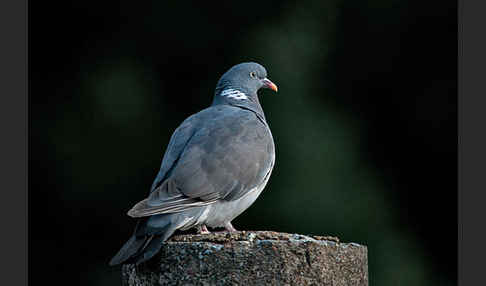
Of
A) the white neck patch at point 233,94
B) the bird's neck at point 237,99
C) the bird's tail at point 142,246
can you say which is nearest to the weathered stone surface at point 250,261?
the bird's tail at point 142,246

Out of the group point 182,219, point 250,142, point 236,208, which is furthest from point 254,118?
point 182,219

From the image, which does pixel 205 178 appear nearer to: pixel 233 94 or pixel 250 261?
pixel 250 261

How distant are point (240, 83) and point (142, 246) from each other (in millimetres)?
2103

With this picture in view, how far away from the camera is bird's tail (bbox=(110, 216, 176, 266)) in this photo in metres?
3.19

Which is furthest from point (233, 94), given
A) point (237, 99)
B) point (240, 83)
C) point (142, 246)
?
point (142, 246)

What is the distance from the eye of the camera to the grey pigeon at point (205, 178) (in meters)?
3.36

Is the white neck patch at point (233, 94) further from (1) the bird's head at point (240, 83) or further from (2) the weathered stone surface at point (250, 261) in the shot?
(2) the weathered stone surface at point (250, 261)

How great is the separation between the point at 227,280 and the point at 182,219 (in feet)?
1.93

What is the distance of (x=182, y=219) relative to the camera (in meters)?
3.52

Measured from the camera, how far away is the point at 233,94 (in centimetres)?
492

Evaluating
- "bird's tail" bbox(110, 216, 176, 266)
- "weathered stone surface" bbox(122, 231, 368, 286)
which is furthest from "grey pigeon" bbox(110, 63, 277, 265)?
"weathered stone surface" bbox(122, 231, 368, 286)

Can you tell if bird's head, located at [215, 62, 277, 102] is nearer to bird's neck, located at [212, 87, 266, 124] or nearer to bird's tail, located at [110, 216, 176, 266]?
bird's neck, located at [212, 87, 266, 124]

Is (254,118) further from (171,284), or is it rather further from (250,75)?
(171,284)

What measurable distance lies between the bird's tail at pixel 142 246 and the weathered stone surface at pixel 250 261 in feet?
0.16
